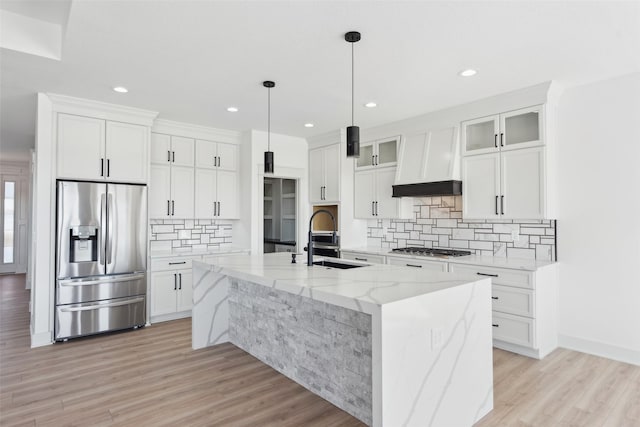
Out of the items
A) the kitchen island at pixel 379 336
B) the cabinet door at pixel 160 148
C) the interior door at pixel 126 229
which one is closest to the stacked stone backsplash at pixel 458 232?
the kitchen island at pixel 379 336

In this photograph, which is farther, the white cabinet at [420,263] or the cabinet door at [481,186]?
the white cabinet at [420,263]

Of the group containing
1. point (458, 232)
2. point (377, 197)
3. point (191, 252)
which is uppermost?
point (377, 197)

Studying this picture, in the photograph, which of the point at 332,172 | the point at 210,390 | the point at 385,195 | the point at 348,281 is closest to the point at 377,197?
the point at 385,195

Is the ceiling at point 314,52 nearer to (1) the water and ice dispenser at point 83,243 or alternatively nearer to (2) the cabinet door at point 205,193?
(2) the cabinet door at point 205,193

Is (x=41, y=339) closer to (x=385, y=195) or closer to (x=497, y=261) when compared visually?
(x=385, y=195)

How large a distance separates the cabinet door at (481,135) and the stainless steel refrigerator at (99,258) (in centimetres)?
384

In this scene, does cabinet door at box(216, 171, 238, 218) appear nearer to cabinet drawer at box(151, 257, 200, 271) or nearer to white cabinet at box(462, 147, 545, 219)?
cabinet drawer at box(151, 257, 200, 271)

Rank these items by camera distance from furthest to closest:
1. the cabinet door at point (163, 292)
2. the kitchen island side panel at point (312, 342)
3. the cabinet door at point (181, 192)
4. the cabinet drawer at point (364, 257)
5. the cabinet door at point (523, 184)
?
the cabinet door at point (181, 192) → the cabinet drawer at point (364, 257) → the cabinet door at point (163, 292) → the cabinet door at point (523, 184) → the kitchen island side panel at point (312, 342)

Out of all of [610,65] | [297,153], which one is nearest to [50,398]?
[297,153]

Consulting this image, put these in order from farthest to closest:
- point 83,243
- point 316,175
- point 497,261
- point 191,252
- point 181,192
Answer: point 316,175
point 181,192
point 191,252
point 83,243
point 497,261

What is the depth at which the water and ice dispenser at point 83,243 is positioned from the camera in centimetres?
396

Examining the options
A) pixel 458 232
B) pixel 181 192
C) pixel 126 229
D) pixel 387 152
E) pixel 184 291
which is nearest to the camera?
pixel 126 229

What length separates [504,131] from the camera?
3.89m

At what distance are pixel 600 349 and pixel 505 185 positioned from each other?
5.78 ft
